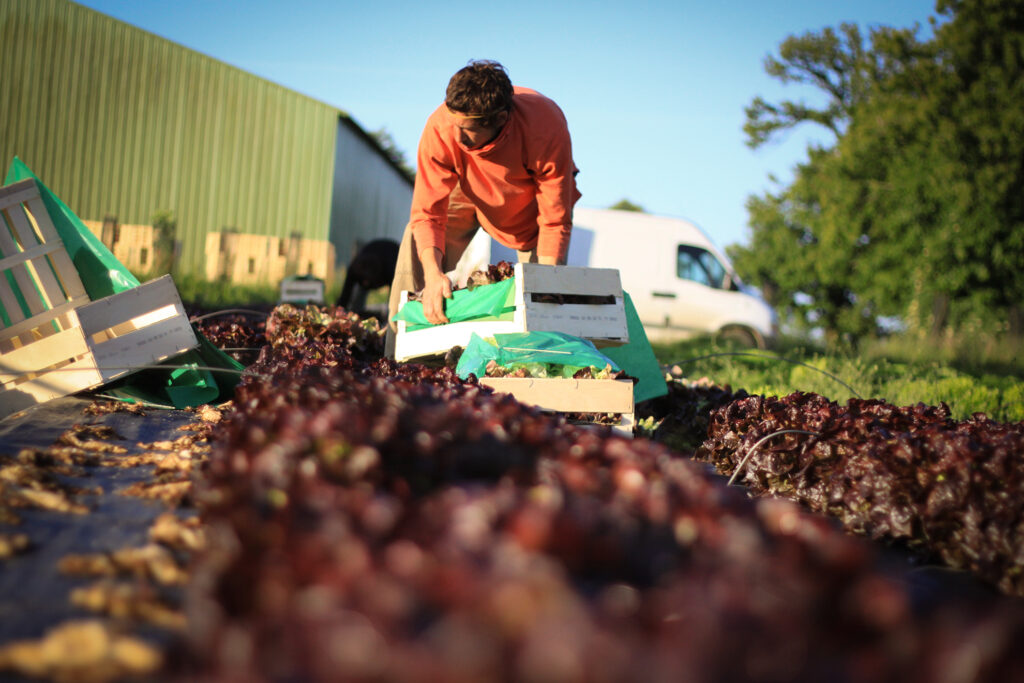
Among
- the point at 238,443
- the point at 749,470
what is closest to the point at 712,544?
the point at 238,443

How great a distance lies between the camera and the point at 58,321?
392 centimetres

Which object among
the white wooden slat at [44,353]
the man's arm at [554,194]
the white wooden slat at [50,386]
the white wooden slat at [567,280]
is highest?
the man's arm at [554,194]

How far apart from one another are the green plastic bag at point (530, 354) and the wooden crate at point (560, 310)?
9.4 inches

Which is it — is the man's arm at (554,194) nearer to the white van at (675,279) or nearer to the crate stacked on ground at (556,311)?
the crate stacked on ground at (556,311)

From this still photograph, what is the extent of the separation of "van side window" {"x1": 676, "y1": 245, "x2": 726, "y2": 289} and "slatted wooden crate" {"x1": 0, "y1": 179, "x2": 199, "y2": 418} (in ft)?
31.5

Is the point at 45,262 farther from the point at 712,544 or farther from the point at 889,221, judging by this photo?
the point at 889,221

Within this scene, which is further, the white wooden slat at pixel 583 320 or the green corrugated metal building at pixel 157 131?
the green corrugated metal building at pixel 157 131

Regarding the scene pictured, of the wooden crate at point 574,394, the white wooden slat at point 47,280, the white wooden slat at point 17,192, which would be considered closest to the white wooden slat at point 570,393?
the wooden crate at point 574,394

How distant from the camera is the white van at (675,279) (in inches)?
469

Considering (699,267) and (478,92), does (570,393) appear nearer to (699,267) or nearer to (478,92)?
(478,92)

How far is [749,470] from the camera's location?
10.4 ft

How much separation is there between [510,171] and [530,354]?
1576mm

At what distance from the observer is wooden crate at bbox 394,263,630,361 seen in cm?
406

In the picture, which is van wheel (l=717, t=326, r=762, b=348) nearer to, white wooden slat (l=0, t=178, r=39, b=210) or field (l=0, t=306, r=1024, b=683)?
field (l=0, t=306, r=1024, b=683)
